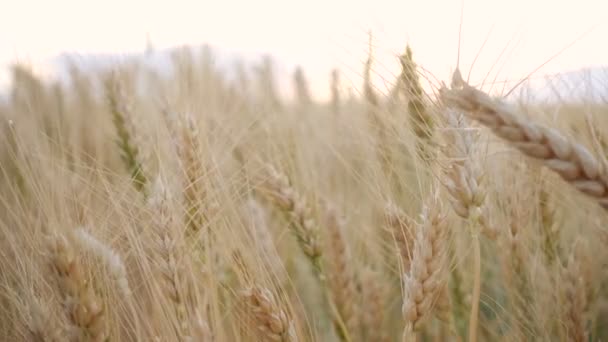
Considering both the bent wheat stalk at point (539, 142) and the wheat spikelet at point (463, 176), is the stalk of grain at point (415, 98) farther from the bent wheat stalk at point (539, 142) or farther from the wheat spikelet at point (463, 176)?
the bent wheat stalk at point (539, 142)

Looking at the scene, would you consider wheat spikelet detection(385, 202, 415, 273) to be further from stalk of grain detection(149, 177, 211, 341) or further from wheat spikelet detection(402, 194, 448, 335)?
stalk of grain detection(149, 177, 211, 341)

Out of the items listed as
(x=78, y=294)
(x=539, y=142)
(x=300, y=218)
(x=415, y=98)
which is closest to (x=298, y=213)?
(x=300, y=218)

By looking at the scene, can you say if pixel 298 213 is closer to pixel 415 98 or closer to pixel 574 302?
pixel 415 98

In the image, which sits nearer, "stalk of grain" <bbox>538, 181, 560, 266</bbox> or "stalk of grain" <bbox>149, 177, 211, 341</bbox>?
"stalk of grain" <bbox>149, 177, 211, 341</bbox>

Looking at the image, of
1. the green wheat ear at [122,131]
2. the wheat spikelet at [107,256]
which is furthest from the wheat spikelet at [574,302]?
the green wheat ear at [122,131]

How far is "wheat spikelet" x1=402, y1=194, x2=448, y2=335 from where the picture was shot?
1.00 metres

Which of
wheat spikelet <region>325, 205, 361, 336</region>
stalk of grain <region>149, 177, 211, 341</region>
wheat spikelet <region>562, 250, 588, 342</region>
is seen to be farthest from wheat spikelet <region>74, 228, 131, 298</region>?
wheat spikelet <region>562, 250, 588, 342</region>

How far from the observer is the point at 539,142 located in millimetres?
914

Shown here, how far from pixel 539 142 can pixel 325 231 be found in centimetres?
74

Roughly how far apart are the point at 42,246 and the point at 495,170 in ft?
3.44

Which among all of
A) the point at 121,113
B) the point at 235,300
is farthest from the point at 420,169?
the point at 121,113

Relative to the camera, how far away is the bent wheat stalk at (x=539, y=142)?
0.90m

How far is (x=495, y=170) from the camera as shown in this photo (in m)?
1.44

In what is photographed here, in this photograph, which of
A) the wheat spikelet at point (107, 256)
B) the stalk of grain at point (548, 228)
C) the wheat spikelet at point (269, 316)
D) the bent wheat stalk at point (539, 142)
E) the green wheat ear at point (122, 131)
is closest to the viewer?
the bent wheat stalk at point (539, 142)
